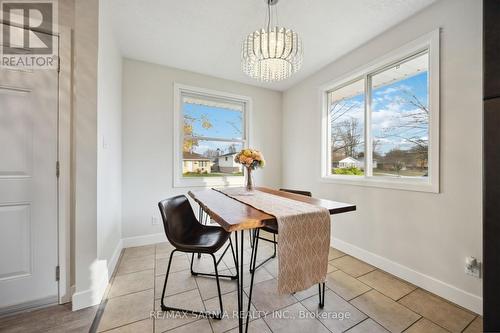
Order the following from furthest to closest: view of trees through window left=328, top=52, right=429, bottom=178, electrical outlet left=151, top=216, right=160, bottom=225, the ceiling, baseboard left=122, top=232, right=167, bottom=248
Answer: electrical outlet left=151, top=216, right=160, bottom=225, baseboard left=122, top=232, right=167, bottom=248, view of trees through window left=328, top=52, right=429, bottom=178, the ceiling

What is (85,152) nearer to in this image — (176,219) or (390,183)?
(176,219)

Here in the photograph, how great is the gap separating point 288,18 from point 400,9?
993 mm

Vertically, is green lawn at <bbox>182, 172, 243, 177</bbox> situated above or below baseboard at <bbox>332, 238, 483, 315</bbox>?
above

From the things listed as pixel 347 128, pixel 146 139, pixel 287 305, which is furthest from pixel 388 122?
pixel 146 139

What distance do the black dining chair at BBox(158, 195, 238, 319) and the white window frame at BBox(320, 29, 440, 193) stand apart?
1721mm

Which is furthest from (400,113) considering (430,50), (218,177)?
(218,177)

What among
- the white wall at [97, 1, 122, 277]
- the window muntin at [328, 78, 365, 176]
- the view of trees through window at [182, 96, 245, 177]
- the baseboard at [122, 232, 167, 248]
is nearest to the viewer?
the white wall at [97, 1, 122, 277]

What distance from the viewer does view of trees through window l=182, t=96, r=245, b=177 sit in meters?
3.08

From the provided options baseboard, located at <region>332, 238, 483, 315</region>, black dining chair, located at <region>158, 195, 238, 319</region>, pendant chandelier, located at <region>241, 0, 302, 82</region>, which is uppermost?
pendant chandelier, located at <region>241, 0, 302, 82</region>

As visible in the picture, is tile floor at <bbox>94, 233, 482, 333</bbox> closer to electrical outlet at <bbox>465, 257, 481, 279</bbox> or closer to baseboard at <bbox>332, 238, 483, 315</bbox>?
baseboard at <bbox>332, 238, 483, 315</bbox>

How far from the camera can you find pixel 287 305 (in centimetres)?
155

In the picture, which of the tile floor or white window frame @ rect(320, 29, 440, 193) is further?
white window frame @ rect(320, 29, 440, 193)

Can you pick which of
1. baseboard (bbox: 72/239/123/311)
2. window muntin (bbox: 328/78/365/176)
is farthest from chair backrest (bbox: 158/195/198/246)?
window muntin (bbox: 328/78/365/176)

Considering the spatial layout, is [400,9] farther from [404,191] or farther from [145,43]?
[145,43]
